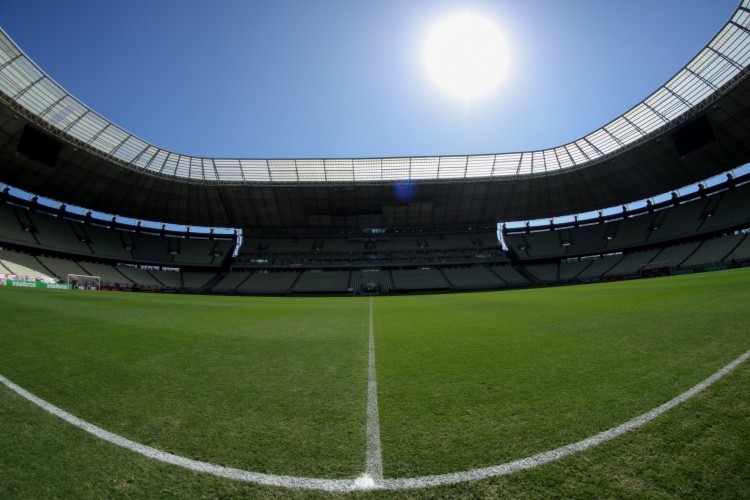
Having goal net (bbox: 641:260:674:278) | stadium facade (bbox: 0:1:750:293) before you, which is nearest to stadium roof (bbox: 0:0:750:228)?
stadium facade (bbox: 0:1:750:293)

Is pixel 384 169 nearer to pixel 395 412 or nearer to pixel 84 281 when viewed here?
pixel 84 281

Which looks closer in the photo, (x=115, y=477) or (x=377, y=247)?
(x=115, y=477)

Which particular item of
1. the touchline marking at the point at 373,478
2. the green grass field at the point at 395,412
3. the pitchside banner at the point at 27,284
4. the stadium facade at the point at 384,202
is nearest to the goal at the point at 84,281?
A: the stadium facade at the point at 384,202

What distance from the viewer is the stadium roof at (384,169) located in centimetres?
2909

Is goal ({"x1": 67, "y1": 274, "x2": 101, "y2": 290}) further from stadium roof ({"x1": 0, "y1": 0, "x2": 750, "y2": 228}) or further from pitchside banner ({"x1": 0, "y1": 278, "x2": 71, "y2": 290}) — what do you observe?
stadium roof ({"x1": 0, "y1": 0, "x2": 750, "y2": 228})

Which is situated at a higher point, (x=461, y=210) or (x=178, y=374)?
(x=461, y=210)

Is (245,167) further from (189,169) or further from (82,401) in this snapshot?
(82,401)

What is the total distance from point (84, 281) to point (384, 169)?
135ft

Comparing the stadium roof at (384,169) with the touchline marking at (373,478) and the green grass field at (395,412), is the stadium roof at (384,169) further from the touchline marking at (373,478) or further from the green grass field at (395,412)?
the touchline marking at (373,478)

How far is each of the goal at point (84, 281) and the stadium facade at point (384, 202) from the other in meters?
2.48

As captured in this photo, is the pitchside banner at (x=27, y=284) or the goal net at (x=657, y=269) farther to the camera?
the goal net at (x=657, y=269)

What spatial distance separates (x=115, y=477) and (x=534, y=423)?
3160 millimetres

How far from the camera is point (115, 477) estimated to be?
207cm

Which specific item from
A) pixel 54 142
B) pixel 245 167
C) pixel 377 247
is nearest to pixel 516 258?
pixel 377 247
